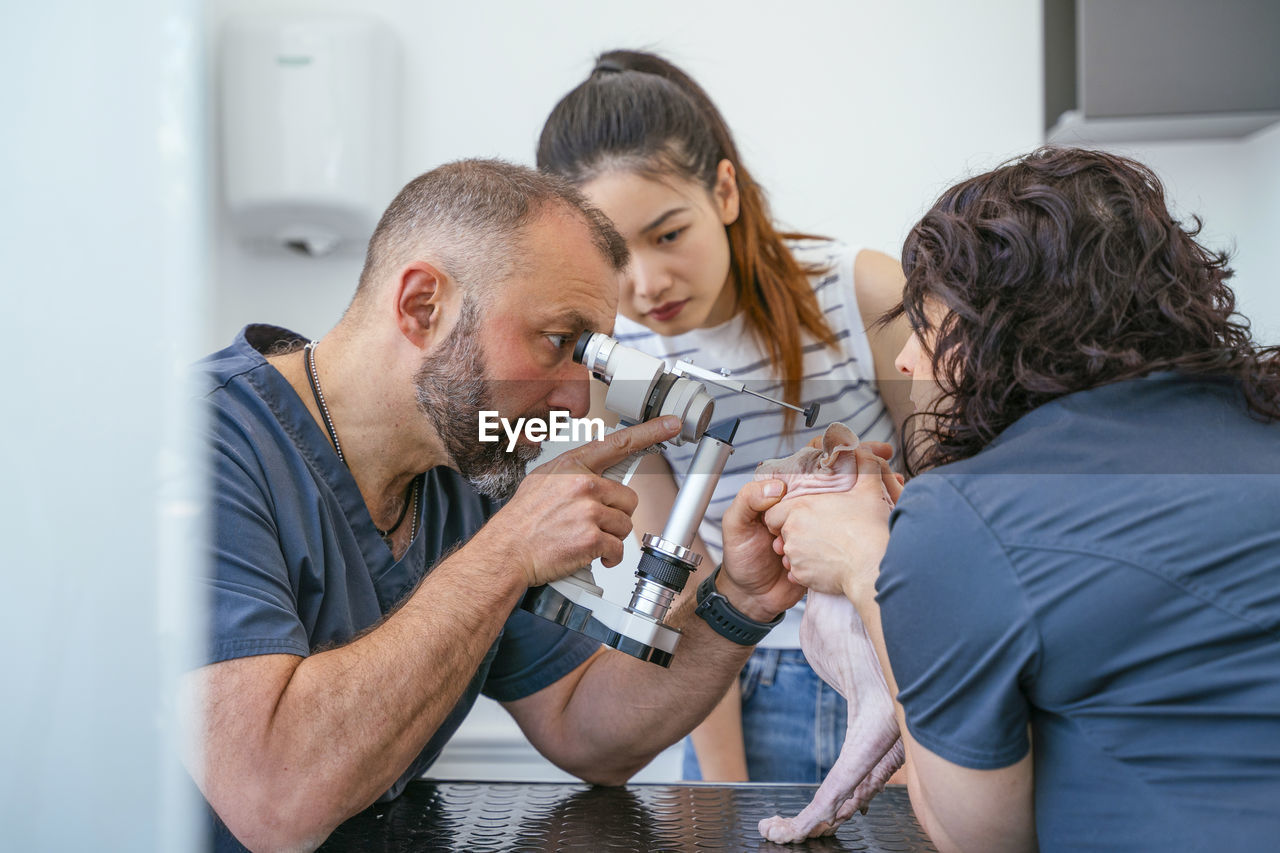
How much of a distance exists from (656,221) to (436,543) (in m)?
0.52

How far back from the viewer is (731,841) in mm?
1023

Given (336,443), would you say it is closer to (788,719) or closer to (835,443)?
(835,443)

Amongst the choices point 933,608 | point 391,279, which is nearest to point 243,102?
point 391,279

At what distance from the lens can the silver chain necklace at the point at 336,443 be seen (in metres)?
1.25

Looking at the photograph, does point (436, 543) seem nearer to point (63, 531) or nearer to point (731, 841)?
point (731, 841)

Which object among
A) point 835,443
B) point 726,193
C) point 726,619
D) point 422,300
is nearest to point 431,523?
point 422,300

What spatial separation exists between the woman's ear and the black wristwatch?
576 millimetres

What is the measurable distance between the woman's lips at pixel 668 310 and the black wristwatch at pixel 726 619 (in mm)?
427

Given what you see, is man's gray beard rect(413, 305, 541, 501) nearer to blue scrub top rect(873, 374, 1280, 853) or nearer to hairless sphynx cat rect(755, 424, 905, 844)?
hairless sphynx cat rect(755, 424, 905, 844)

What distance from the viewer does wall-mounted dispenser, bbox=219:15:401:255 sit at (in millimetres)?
2268

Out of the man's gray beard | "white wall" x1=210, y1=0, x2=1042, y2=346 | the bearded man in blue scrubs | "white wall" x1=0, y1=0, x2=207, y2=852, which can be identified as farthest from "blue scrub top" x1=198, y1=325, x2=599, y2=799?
"white wall" x1=210, y1=0, x2=1042, y2=346

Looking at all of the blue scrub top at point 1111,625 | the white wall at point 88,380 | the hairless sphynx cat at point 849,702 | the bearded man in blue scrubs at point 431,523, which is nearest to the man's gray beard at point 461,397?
the bearded man in blue scrubs at point 431,523

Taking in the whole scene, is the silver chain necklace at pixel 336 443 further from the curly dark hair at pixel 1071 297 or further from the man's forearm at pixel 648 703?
the curly dark hair at pixel 1071 297

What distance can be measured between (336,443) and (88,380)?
32.3 inches
